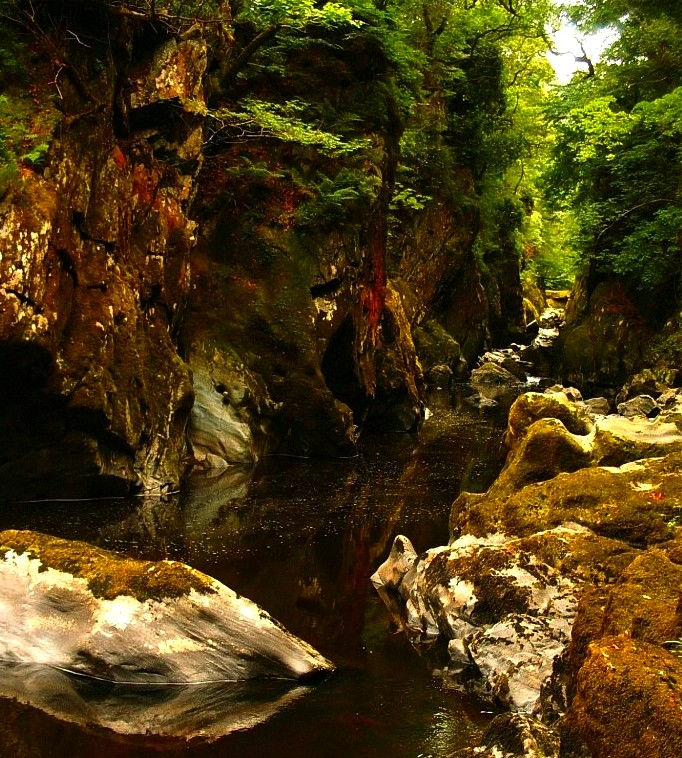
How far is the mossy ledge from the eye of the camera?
18.3ft

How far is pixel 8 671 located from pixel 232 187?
13005 mm

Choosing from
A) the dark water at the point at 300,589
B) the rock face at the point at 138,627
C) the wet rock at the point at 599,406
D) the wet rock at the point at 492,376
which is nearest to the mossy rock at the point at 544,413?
the dark water at the point at 300,589

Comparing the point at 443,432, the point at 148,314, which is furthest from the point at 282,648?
the point at 443,432

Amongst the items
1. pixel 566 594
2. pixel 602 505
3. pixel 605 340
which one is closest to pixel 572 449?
pixel 602 505

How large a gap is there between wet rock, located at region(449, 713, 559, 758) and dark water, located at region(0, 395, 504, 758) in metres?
0.63

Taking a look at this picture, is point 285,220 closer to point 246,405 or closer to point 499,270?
point 246,405

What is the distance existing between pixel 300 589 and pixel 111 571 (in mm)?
2541

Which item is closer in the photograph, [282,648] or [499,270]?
[282,648]

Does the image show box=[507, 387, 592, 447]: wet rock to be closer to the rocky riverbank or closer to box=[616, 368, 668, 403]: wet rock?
the rocky riverbank

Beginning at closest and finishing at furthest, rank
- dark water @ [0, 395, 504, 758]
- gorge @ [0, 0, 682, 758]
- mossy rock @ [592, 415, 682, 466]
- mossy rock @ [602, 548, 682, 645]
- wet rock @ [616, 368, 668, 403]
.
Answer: mossy rock @ [602, 548, 682, 645] → dark water @ [0, 395, 504, 758] → gorge @ [0, 0, 682, 758] → mossy rock @ [592, 415, 682, 466] → wet rock @ [616, 368, 668, 403]

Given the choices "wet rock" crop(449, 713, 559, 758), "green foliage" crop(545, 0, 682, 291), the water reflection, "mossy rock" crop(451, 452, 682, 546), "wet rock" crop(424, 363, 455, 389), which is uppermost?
"green foliage" crop(545, 0, 682, 291)

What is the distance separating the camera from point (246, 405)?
48.7 feet

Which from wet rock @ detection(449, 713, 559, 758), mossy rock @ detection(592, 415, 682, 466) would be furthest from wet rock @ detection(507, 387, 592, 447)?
wet rock @ detection(449, 713, 559, 758)

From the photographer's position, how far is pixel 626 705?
10.8ft
